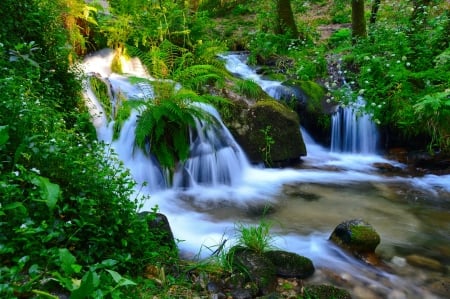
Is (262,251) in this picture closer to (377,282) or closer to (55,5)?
(377,282)

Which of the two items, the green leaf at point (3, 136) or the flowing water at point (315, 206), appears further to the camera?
the flowing water at point (315, 206)

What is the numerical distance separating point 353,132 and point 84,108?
5510mm

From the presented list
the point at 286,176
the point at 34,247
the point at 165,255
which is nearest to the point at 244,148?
the point at 286,176

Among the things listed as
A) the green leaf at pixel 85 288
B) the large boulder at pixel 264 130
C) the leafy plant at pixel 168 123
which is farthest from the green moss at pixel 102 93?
the green leaf at pixel 85 288

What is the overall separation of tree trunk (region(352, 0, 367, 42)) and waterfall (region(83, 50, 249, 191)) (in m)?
4.96

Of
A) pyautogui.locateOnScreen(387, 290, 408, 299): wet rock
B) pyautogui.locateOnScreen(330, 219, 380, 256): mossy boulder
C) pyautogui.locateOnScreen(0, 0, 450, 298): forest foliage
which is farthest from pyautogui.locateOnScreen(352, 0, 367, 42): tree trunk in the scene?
pyautogui.locateOnScreen(387, 290, 408, 299): wet rock

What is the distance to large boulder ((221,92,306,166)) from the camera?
7.40m

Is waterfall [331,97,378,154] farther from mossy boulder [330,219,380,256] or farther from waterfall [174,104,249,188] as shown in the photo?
mossy boulder [330,219,380,256]

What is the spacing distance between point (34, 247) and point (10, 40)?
124 inches

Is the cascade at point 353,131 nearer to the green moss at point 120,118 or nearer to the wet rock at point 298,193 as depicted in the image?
the wet rock at point 298,193

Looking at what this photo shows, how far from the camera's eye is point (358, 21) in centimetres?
1011

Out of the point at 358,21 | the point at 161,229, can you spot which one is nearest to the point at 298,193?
the point at 161,229

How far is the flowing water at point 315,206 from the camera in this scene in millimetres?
4152

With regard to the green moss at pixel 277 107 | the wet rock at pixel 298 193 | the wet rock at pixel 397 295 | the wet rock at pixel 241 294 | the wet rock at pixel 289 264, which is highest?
the green moss at pixel 277 107
